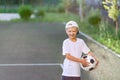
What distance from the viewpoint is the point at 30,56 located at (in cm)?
1212

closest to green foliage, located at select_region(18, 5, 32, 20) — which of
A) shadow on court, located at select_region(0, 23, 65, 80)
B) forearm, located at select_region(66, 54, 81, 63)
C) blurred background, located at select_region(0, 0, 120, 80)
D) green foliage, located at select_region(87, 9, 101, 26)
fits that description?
blurred background, located at select_region(0, 0, 120, 80)

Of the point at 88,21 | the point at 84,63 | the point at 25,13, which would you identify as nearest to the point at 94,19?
the point at 88,21

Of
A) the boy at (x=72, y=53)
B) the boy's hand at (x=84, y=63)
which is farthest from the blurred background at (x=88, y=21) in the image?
the boy at (x=72, y=53)

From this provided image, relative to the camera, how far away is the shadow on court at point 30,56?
365 inches

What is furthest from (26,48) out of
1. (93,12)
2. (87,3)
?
(87,3)

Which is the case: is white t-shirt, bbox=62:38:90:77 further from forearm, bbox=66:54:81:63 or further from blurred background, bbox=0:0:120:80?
blurred background, bbox=0:0:120:80

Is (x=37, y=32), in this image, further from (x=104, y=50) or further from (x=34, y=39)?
(x=104, y=50)

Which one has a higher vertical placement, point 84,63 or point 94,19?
point 84,63

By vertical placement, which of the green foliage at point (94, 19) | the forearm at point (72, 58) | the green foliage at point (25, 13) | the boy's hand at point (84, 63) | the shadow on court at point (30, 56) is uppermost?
the forearm at point (72, 58)

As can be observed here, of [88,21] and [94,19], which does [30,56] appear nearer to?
[94,19]

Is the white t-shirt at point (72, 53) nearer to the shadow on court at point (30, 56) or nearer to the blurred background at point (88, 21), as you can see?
the blurred background at point (88, 21)

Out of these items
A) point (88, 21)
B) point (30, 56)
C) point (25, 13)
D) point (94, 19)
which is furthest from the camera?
point (25, 13)

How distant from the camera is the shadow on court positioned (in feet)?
30.4

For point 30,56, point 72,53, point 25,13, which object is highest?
point 72,53
